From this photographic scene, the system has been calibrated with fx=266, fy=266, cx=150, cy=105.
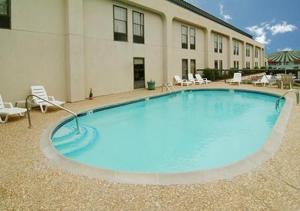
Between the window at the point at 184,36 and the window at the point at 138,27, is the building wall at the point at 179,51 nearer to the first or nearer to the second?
the window at the point at 184,36

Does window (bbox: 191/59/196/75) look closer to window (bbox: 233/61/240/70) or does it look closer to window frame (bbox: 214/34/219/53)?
window frame (bbox: 214/34/219/53)

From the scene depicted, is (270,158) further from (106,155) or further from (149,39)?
(149,39)

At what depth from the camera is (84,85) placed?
504 inches

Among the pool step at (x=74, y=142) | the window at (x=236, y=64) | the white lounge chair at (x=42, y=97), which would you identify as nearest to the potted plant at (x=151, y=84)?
the white lounge chair at (x=42, y=97)

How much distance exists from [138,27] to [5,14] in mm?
8650

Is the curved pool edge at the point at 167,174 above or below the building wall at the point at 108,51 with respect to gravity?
below

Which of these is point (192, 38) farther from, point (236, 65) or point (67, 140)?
point (67, 140)

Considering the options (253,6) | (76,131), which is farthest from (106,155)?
(253,6)

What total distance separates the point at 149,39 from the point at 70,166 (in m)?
14.5

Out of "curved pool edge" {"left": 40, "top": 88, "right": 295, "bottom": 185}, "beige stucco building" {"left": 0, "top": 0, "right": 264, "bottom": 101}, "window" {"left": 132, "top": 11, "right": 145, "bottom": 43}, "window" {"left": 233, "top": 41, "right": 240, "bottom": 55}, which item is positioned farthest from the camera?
"window" {"left": 233, "top": 41, "right": 240, "bottom": 55}

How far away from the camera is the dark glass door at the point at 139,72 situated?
1676 cm

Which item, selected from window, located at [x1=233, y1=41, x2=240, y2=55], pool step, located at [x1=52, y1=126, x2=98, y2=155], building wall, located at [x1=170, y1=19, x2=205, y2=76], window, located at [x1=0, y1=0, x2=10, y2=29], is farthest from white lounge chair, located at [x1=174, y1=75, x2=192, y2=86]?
window, located at [x1=233, y1=41, x2=240, y2=55]

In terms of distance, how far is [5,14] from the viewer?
9.59m

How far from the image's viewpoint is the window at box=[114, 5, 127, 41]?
14977 millimetres
